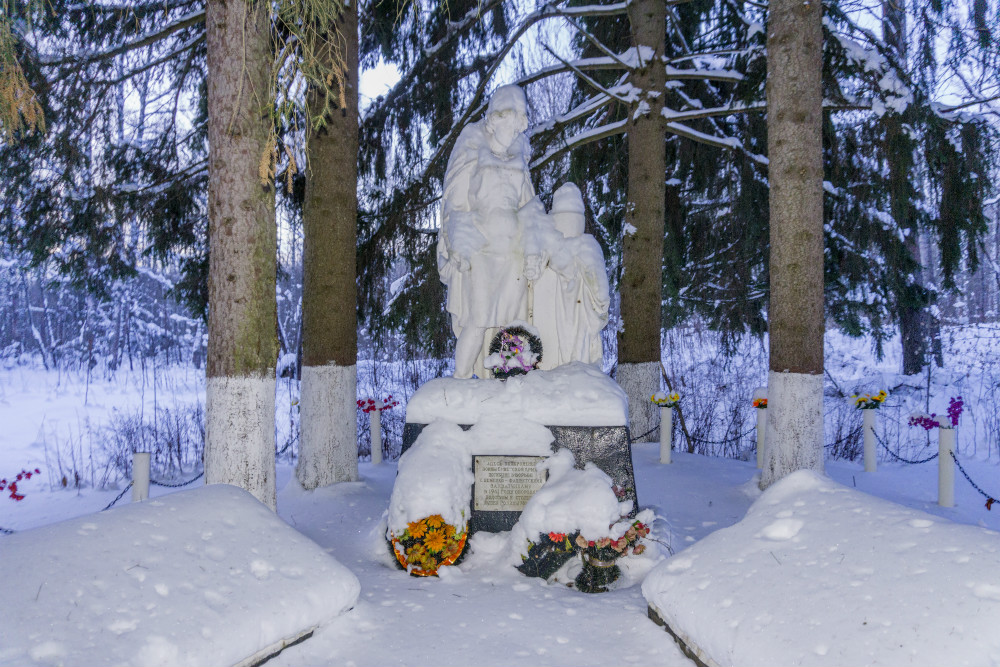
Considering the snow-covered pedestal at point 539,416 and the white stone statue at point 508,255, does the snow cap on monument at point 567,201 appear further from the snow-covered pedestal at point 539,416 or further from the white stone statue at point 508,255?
the snow-covered pedestal at point 539,416

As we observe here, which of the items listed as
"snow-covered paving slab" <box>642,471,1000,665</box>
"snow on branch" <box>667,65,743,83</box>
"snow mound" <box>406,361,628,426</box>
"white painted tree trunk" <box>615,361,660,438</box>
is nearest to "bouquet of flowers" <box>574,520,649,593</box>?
"snow-covered paving slab" <box>642,471,1000,665</box>

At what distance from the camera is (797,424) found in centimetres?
549

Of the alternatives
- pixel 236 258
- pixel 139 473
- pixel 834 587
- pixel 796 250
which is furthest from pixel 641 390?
pixel 834 587

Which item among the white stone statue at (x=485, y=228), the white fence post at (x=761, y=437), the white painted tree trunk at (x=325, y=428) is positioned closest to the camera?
the white stone statue at (x=485, y=228)

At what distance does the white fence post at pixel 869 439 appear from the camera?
21.0ft

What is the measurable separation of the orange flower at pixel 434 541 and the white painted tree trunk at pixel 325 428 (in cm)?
276

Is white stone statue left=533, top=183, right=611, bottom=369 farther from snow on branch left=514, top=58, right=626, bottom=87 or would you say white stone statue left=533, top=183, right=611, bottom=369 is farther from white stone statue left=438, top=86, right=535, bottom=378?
snow on branch left=514, top=58, right=626, bottom=87

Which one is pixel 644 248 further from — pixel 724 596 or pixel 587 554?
pixel 724 596

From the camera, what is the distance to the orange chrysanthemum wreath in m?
3.75

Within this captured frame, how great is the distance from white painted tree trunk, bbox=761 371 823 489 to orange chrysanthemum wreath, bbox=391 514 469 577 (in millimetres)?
3104

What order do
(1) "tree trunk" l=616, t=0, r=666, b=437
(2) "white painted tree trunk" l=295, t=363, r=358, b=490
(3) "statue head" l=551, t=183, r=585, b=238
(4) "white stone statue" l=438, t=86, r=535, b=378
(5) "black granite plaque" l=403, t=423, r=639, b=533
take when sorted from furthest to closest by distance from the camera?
1. (1) "tree trunk" l=616, t=0, r=666, b=437
2. (2) "white painted tree trunk" l=295, t=363, r=358, b=490
3. (3) "statue head" l=551, t=183, r=585, b=238
4. (4) "white stone statue" l=438, t=86, r=535, b=378
5. (5) "black granite plaque" l=403, t=423, r=639, b=533

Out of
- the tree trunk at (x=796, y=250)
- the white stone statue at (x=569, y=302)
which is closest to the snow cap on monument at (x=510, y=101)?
the white stone statue at (x=569, y=302)

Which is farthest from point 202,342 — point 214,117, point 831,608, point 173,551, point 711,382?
point 831,608

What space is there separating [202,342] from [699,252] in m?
15.0
